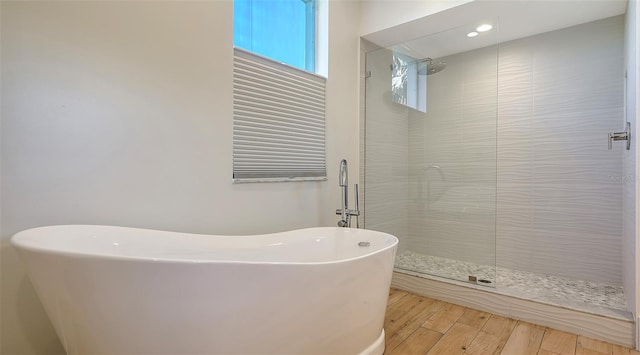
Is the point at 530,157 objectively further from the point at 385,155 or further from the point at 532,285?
the point at 385,155

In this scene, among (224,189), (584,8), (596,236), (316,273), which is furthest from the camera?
(596,236)

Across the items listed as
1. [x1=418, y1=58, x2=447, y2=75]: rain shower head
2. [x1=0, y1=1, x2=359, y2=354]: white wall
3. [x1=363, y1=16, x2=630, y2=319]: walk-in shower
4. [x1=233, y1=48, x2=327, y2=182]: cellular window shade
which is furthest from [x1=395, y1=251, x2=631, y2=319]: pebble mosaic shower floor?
[x1=418, y1=58, x2=447, y2=75]: rain shower head

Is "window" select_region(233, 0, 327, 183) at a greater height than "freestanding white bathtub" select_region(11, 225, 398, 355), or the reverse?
"window" select_region(233, 0, 327, 183)

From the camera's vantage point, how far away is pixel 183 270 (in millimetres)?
921

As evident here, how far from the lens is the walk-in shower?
2418 mm

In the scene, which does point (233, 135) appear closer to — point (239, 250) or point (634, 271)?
point (239, 250)

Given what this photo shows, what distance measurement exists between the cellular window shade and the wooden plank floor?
123 centimetres

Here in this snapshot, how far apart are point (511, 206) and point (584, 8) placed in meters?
1.62

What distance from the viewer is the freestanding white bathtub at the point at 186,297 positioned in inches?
35.4

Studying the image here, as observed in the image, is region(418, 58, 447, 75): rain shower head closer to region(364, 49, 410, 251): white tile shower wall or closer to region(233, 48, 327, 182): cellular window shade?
region(364, 49, 410, 251): white tile shower wall

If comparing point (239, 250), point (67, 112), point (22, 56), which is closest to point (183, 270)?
point (239, 250)

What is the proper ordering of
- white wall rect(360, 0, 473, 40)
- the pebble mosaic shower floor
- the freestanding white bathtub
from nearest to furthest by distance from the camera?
the freestanding white bathtub
the pebble mosaic shower floor
white wall rect(360, 0, 473, 40)

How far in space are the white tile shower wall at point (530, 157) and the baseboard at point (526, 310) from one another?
0.48m

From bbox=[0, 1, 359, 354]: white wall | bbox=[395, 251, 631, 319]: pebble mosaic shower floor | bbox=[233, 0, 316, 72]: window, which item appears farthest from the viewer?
bbox=[233, 0, 316, 72]: window
